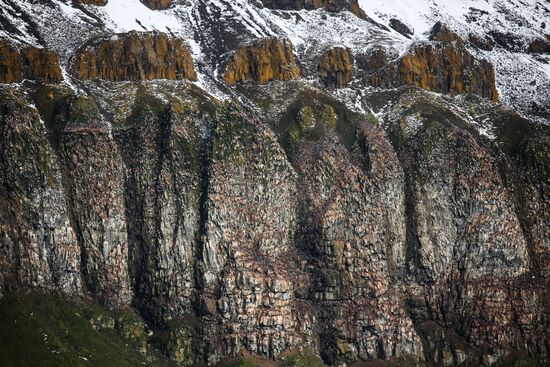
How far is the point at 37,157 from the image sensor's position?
634ft

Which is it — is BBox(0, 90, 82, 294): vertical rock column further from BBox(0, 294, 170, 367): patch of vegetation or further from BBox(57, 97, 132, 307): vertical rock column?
BBox(0, 294, 170, 367): patch of vegetation

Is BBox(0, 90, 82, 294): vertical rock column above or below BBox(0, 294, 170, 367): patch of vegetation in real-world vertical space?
above

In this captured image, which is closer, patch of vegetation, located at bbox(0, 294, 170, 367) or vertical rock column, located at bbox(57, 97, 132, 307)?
patch of vegetation, located at bbox(0, 294, 170, 367)

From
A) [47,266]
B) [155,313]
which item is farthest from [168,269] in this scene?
[47,266]

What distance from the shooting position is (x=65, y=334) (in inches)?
6988

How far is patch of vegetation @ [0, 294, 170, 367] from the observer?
548ft

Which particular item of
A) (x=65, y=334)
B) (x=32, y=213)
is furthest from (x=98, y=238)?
(x=65, y=334)

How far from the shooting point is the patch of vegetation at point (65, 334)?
548 ft

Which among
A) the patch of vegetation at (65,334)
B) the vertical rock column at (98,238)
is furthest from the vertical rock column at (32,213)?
the patch of vegetation at (65,334)

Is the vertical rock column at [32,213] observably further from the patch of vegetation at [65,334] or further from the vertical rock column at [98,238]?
the patch of vegetation at [65,334]

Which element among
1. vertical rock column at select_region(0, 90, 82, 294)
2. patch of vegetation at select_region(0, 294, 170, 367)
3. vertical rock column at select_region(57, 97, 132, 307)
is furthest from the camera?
vertical rock column at select_region(57, 97, 132, 307)

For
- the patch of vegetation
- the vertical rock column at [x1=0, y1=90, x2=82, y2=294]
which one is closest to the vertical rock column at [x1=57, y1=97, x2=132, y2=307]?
the vertical rock column at [x1=0, y1=90, x2=82, y2=294]

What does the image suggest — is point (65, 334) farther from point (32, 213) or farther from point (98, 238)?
point (98, 238)

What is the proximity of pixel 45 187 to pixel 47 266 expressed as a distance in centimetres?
1640
